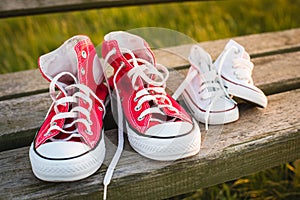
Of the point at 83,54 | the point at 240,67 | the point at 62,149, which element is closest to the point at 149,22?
the point at 240,67

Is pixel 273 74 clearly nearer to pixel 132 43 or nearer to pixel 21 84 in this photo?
pixel 132 43

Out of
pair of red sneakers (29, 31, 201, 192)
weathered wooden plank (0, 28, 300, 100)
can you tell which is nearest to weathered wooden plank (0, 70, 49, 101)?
weathered wooden plank (0, 28, 300, 100)

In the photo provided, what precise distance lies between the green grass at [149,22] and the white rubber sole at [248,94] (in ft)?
2.91

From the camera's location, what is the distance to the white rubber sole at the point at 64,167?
0.77m

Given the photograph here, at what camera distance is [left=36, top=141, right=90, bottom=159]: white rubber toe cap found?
78cm

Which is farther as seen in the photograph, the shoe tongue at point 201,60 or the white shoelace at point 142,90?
the shoe tongue at point 201,60

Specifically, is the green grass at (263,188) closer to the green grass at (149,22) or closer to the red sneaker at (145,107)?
the red sneaker at (145,107)

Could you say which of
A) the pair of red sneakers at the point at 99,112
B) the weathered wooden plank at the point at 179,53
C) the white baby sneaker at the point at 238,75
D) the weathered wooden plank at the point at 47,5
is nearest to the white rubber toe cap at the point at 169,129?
the pair of red sneakers at the point at 99,112

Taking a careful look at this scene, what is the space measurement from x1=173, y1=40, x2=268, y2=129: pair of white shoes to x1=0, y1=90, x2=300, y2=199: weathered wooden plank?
32 mm

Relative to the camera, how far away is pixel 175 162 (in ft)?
2.81

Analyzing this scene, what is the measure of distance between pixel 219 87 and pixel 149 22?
1.04m

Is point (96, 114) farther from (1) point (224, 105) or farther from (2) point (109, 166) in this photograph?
(1) point (224, 105)

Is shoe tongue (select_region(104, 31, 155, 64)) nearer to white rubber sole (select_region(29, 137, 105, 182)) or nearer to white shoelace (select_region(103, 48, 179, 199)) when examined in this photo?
white shoelace (select_region(103, 48, 179, 199))

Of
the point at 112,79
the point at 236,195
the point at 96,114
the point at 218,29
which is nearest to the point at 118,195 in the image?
the point at 96,114
